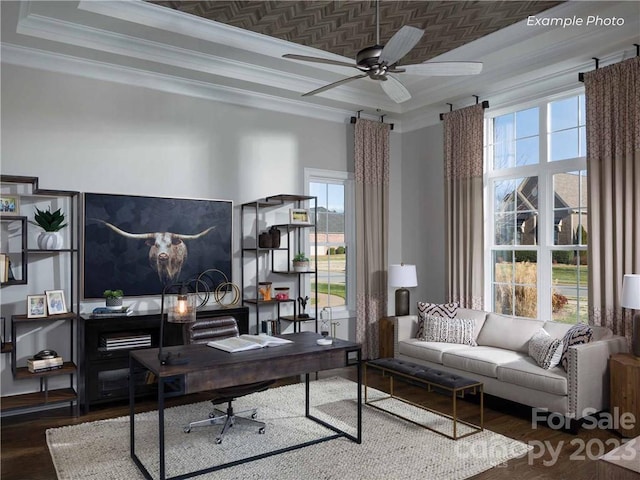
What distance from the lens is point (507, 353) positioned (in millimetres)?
4629

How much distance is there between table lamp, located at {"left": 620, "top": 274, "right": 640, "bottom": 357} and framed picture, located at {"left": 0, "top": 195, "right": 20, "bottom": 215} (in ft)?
16.0

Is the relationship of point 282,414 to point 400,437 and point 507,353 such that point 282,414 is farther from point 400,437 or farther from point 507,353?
point 507,353

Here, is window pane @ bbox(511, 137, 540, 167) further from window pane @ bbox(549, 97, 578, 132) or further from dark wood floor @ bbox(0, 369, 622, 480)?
dark wood floor @ bbox(0, 369, 622, 480)

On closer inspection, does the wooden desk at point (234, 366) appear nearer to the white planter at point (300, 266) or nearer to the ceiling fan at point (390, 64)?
the white planter at point (300, 266)

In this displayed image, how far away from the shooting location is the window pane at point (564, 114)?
4.88 m

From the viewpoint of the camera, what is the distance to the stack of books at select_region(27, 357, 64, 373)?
13.4 ft

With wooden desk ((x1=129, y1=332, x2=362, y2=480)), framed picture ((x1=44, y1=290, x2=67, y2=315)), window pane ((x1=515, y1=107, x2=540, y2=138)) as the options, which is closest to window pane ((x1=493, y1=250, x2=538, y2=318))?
window pane ((x1=515, y1=107, x2=540, y2=138))

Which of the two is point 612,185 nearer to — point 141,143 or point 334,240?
point 334,240

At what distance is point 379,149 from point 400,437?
12.3 feet

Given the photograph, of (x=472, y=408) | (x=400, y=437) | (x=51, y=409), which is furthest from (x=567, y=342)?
(x=51, y=409)

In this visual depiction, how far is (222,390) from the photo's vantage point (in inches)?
140

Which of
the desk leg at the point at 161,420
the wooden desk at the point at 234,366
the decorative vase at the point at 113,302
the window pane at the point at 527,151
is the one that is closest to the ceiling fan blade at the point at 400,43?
the wooden desk at the point at 234,366

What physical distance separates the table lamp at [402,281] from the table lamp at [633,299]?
232 cm

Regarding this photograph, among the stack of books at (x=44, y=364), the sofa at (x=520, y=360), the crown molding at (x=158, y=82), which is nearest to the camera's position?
the sofa at (x=520, y=360)
